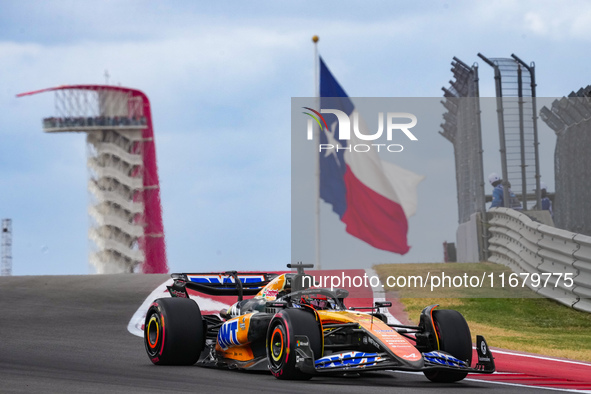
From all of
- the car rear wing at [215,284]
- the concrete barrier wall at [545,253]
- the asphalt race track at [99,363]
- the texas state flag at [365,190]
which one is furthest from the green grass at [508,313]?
the asphalt race track at [99,363]

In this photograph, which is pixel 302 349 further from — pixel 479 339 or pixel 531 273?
pixel 531 273

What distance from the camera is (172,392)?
7.25m

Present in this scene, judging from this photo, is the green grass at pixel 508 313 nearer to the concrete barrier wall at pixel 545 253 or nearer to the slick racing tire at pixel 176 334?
the concrete barrier wall at pixel 545 253

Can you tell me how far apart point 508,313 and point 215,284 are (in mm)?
7607

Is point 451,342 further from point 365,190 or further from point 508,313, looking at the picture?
point 365,190

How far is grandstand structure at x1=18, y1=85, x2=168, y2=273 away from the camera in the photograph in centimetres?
6975

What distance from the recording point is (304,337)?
8.06 meters

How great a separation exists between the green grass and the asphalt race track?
428 centimetres

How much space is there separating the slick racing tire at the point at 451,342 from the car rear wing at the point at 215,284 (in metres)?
2.92

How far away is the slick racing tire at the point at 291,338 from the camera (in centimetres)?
810

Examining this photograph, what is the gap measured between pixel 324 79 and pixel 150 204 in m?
50.6

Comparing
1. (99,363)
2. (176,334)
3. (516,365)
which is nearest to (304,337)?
(176,334)

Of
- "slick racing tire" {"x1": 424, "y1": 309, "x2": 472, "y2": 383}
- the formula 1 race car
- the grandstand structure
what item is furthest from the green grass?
the grandstand structure

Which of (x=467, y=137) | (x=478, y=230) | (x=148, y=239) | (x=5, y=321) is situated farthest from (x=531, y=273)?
(x=148, y=239)
